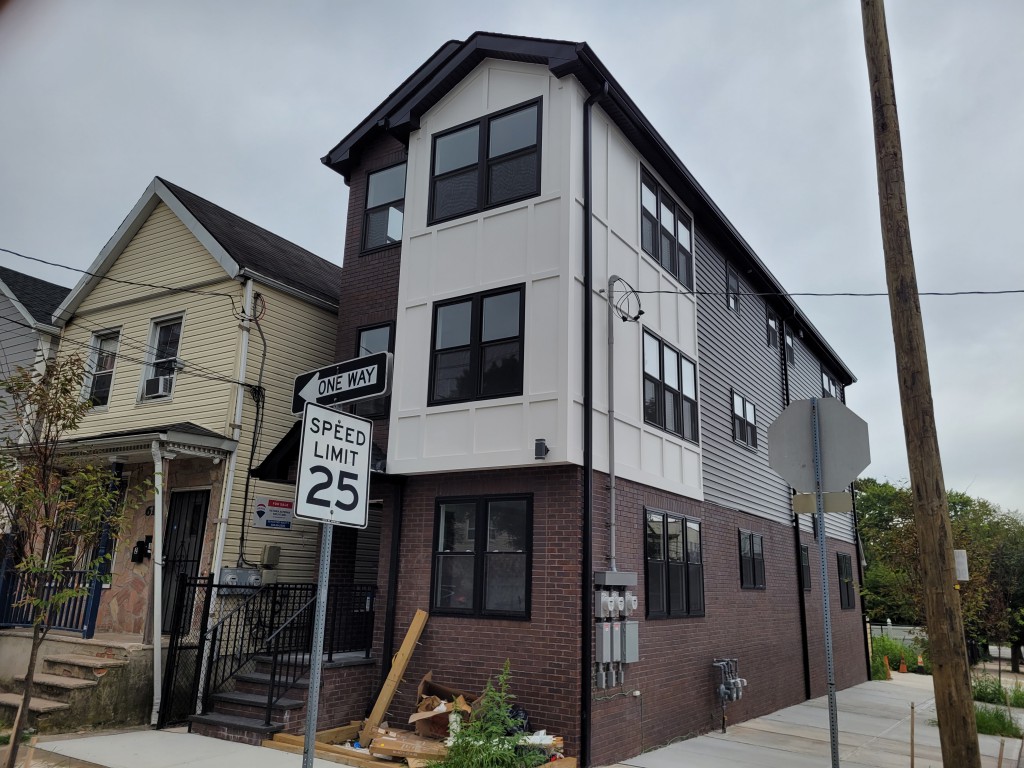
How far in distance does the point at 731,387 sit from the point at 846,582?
10.3 meters

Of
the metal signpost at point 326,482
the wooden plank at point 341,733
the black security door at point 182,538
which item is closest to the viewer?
the metal signpost at point 326,482

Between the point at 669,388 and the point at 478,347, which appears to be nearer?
the point at 478,347

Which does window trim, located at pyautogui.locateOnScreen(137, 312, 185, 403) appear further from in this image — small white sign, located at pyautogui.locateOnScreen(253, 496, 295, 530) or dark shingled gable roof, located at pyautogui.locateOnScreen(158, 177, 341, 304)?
small white sign, located at pyautogui.locateOnScreen(253, 496, 295, 530)

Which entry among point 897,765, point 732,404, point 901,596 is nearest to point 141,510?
point 732,404

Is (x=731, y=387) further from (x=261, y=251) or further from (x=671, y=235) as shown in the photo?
(x=261, y=251)

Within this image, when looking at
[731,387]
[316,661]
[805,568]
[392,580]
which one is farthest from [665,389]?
[316,661]

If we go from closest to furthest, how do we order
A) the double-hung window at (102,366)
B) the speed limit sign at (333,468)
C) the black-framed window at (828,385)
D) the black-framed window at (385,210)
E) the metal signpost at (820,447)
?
1. the speed limit sign at (333,468)
2. the metal signpost at (820,447)
3. the black-framed window at (385,210)
4. the double-hung window at (102,366)
5. the black-framed window at (828,385)

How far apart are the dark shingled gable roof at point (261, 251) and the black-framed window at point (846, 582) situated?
648 inches

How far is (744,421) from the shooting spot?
17.2 metres

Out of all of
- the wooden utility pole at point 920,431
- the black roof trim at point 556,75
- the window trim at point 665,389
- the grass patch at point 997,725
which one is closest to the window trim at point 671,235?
the black roof trim at point 556,75

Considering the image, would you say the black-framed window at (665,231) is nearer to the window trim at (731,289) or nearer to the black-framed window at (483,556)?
the window trim at (731,289)

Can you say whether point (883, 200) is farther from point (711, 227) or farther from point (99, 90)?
point (711, 227)

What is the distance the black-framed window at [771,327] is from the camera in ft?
65.2

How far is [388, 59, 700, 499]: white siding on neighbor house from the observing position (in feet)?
34.1
